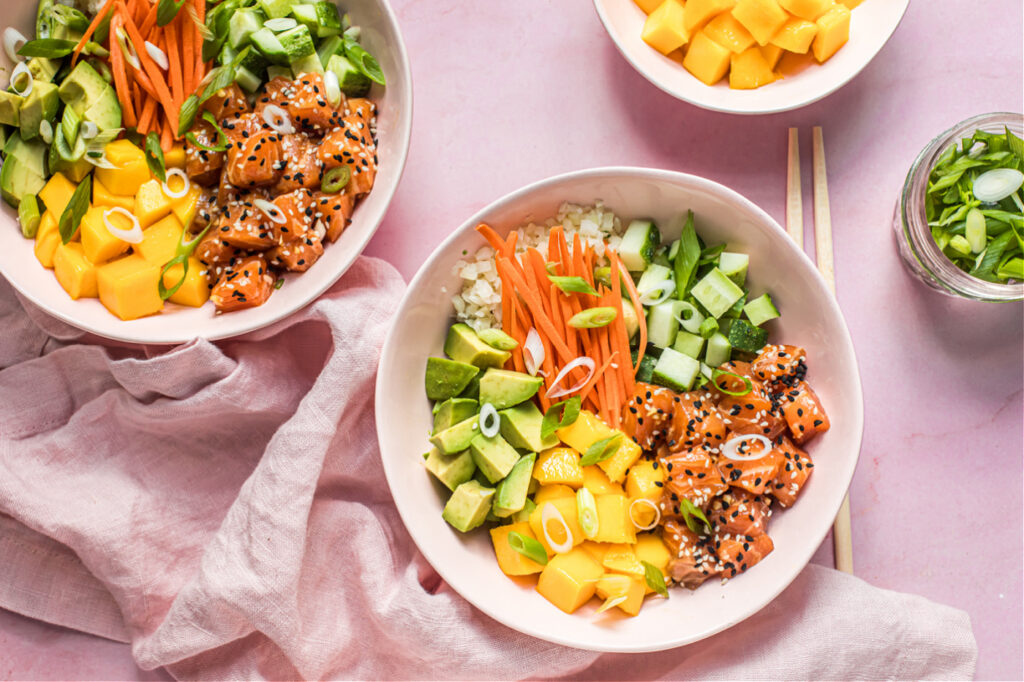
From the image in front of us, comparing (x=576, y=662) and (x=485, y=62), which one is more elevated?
(x=485, y=62)

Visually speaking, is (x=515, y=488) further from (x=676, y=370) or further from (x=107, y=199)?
(x=107, y=199)

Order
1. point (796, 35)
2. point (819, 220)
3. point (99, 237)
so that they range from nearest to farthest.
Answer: point (99, 237) → point (796, 35) → point (819, 220)

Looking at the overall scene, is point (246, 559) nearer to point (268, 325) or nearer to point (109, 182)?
point (268, 325)

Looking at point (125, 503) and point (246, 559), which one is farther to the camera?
point (125, 503)

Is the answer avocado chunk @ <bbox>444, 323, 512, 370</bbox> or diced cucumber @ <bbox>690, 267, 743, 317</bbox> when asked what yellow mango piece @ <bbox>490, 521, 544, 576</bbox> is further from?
diced cucumber @ <bbox>690, 267, 743, 317</bbox>

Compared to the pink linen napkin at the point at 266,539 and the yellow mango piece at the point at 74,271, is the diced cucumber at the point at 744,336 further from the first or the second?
the yellow mango piece at the point at 74,271

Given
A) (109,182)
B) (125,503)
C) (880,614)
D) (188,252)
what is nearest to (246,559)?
(125,503)

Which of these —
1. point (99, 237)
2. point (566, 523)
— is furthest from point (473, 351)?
point (99, 237)
